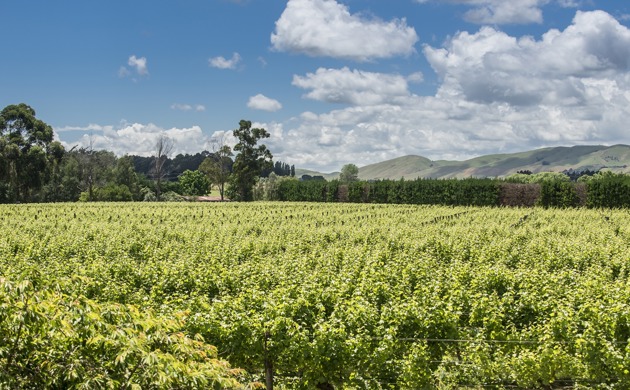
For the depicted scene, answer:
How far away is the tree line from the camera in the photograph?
77250 mm

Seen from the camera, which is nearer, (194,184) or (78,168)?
(78,168)

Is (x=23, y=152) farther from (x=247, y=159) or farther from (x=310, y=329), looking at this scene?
(x=310, y=329)

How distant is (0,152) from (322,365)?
7798 centimetres

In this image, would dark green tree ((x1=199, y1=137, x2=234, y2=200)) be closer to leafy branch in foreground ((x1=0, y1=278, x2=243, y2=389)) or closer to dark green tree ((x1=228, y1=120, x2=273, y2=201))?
dark green tree ((x1=228, y1=120, x2=273, y2=201))

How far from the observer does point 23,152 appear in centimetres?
7988

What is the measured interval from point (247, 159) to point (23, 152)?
39305mm

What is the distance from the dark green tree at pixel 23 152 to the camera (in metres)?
75.7

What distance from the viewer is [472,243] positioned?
25688 mm

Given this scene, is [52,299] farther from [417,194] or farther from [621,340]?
[417,194]

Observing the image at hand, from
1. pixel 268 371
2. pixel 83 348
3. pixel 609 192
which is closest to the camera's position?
pixel 83 348

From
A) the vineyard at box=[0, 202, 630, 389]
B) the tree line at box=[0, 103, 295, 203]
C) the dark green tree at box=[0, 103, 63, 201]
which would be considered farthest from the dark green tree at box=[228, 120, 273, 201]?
the vineyard at box=[0, 202, 630, 389]

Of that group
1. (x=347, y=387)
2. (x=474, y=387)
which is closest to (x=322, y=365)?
(x=347, y=387)

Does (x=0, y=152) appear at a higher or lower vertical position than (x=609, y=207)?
higher

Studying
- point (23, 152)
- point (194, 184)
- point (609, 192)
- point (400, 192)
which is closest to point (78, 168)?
point (23, 152)
